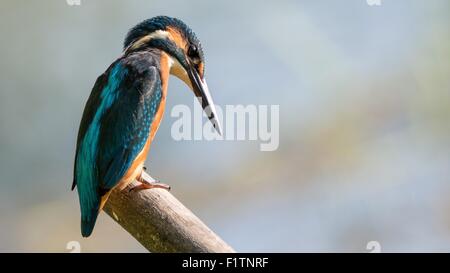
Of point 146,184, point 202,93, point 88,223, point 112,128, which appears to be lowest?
point 88,223

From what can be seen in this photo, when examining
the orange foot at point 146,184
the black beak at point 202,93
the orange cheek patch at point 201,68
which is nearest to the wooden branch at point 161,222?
the orange foot at point 146,184

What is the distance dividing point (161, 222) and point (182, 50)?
0.86 m

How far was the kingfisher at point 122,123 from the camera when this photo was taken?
3096 millimetres

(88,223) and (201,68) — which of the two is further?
(201,68)

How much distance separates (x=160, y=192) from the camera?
3037 mm

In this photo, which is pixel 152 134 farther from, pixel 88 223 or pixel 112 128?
pixel 88 223

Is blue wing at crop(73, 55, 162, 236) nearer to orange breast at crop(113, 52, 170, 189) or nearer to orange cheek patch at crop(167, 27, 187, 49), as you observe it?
orange breast at crop(113, 52, 170, 189)

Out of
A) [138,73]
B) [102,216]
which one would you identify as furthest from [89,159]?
[102,216]

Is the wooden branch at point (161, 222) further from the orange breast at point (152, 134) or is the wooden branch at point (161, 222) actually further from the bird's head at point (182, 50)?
the bird's head at point (182, 50)

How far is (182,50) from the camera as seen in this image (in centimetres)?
346

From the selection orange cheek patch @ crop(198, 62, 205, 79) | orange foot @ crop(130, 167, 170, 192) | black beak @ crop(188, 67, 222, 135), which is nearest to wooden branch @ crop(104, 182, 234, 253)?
orange foot @ crop(130, 167, 170, 192)

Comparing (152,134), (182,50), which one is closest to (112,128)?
(152,134)

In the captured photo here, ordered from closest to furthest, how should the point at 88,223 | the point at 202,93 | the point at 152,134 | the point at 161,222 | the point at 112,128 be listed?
the point at 161,222 < the point at 88,223 < the point at 112,128 < the point at 152,134 < the point at 202,93
